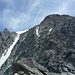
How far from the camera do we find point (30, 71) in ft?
43.8

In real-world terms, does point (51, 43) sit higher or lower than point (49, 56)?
higher

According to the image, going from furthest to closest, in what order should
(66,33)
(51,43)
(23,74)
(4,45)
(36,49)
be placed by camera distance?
1. (4,45)
2. (66,33)
3. (36,49)
4. (51,43)
5. (23,74)

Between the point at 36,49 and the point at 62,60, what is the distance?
12.4 meters

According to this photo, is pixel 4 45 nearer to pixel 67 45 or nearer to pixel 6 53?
pixel 6 53

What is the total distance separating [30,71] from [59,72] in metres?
10.9

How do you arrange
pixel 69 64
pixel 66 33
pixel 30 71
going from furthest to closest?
pixel 66 33 < pixel 69 64 < pixel 30 71

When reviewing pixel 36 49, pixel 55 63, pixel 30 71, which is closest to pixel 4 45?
pixel 36 49

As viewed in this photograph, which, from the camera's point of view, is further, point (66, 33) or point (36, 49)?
point (66, 33)

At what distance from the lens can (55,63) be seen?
24.4 meters

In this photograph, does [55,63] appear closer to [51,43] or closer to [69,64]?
[69,64]

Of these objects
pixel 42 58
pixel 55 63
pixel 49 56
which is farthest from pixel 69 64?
pixel 42 58

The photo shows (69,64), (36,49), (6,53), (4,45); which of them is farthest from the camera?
(4,45)

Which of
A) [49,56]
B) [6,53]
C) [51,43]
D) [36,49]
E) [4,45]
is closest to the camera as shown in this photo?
[49,56]

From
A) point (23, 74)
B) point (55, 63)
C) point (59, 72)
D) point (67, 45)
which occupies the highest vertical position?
point (67, 45)
